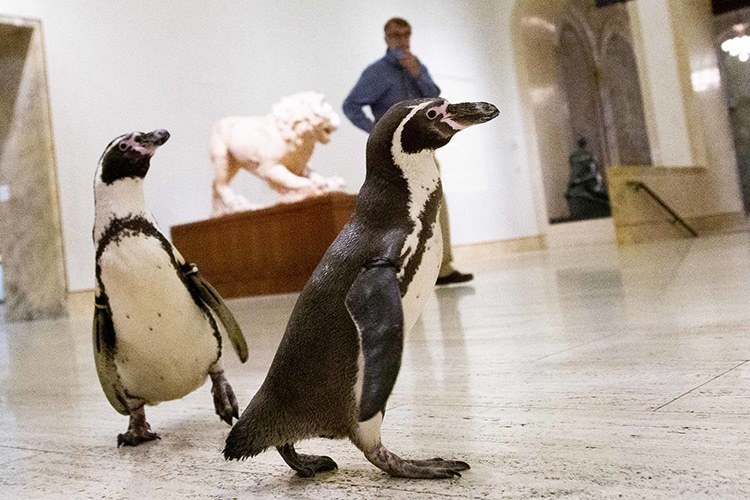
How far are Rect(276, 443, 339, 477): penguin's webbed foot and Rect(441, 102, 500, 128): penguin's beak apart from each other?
0.49 meters

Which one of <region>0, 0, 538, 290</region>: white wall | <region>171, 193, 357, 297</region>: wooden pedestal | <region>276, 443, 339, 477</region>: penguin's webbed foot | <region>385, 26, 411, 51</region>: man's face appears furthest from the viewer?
<region>0, 0, 538, 290</region>: white wall

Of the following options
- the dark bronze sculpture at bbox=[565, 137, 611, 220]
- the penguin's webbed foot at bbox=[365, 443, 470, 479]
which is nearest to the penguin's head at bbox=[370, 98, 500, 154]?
the penguin's webbed foot at bbox=[365, 443, 470, 479]

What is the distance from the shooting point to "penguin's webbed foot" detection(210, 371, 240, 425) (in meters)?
1.51

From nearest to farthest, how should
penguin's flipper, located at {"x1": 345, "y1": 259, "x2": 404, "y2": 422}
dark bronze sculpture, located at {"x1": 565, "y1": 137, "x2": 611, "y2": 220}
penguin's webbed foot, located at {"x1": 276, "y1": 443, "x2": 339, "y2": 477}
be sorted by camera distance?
1. penguin's flipper, located at {"x1": 345, "y1": 259, "x2": 404, "y2": 422}
2. penguin's webbed foot, located at {"x1": 276, "y1": 443, "x2": 339, "y2": 477}
3. dark bronze sculpture, located at {"x1": 565, "y1": 137, "x2": 611, "y2": 220}

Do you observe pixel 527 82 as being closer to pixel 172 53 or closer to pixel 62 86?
pixel 172 53

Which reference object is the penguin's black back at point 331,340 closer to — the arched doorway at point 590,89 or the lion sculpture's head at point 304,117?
the lion sculpture's head at point 304,117

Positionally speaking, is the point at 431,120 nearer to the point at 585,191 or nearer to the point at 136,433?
the point at 136,433

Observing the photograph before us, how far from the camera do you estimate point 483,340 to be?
232cm

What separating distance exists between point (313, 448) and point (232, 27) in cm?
838

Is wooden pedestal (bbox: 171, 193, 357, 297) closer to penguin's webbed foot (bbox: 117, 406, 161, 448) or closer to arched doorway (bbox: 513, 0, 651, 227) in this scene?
penguin's webbed foot (bbox: 117, 406, 161, 448)

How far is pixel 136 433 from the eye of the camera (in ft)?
4.94

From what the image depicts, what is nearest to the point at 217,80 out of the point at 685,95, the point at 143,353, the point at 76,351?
the point at 76,351

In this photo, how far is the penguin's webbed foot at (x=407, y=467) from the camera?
976mm

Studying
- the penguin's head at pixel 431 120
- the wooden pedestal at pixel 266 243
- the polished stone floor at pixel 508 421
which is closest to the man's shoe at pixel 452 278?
the wooden pedestal at pixel 266 243
